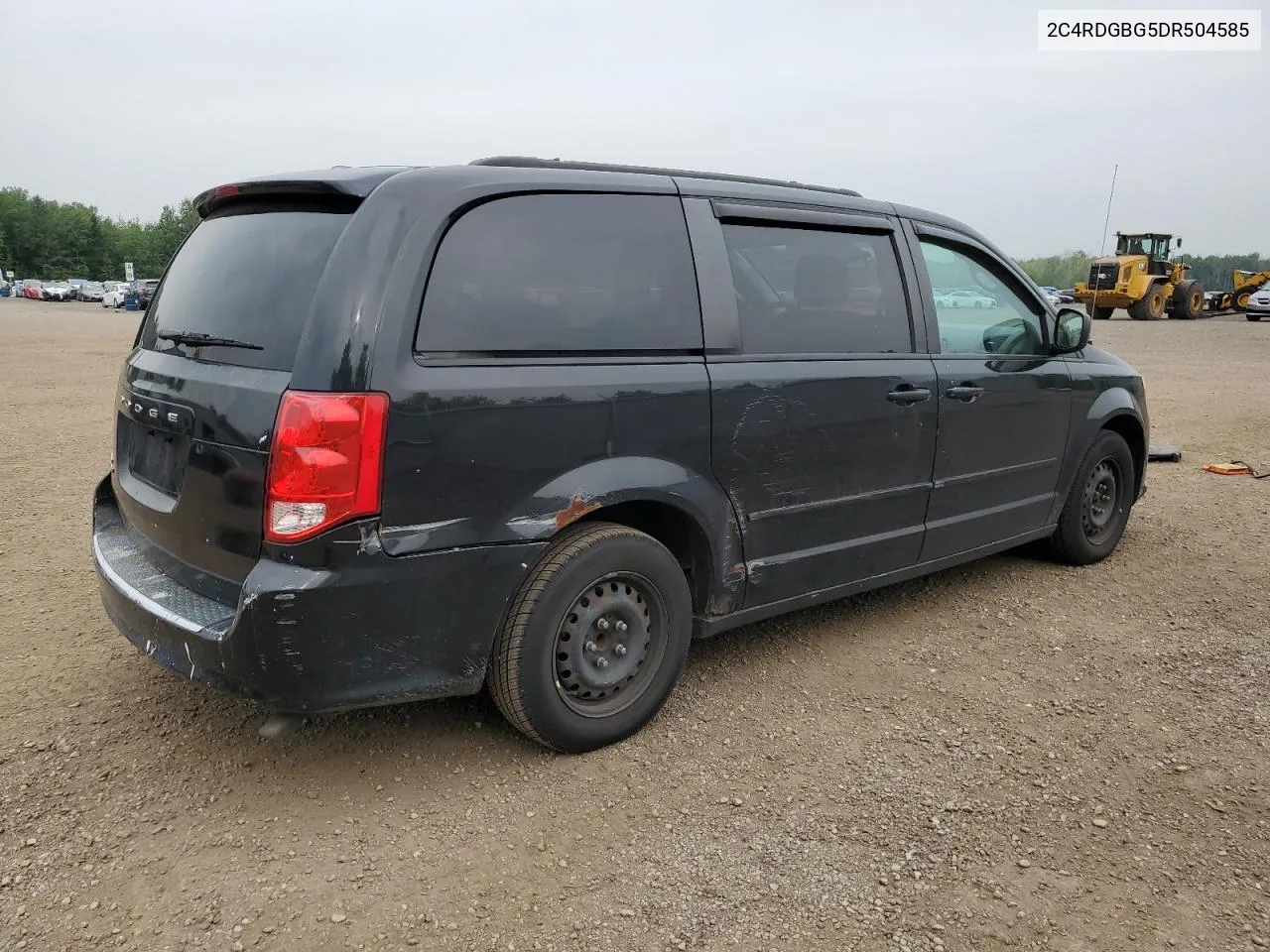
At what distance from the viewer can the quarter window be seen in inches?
159

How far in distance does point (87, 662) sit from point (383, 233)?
2.24 meters

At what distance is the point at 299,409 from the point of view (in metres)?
2.40

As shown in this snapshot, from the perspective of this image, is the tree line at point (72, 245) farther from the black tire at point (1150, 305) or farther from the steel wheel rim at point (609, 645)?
the steel wheel rim at point (609, 645)

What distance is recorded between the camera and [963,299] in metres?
4.20

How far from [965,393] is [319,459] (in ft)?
9.01

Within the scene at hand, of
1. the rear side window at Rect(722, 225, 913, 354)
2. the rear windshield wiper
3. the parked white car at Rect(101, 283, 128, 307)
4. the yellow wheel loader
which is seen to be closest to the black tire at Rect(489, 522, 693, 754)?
the rear side window at Rect(722, 225, 913, 354)

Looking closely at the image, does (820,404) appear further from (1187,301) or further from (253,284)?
(1187,301)

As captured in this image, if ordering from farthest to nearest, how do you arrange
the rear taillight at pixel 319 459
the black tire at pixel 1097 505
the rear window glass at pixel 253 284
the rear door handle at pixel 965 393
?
the black tire at pixel 1097 505
the rear door handle at pixel 965 393
the rear window glass at pixel 253 284
the rear taillight at pixel 319 459

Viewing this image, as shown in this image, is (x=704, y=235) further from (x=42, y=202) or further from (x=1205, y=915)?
(x=42, y=202)

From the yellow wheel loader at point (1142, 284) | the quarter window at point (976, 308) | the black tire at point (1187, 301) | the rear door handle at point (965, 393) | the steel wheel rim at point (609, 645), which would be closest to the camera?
the steel wheel rim at point (609, 645)

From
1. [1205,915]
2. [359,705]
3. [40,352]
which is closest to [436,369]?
[359,705]

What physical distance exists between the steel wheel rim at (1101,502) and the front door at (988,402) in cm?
41

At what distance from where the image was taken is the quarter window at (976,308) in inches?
159

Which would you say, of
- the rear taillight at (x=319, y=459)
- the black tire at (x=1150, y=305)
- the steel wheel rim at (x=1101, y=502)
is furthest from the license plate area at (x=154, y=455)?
the black tire at (x=1150, y=305)
